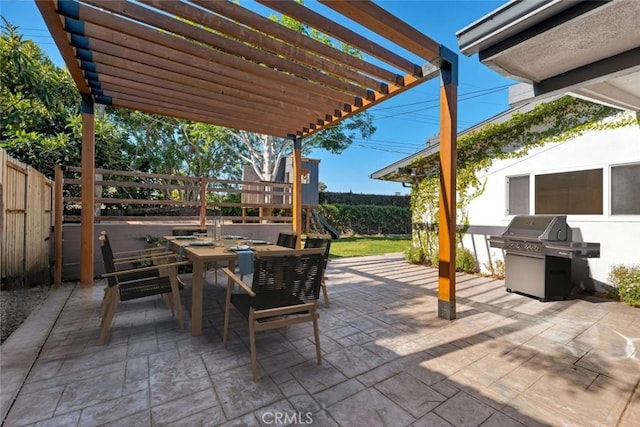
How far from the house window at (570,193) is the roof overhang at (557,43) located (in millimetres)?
1798

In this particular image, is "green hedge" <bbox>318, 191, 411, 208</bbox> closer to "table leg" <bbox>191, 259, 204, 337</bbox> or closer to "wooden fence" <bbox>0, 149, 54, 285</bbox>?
"wooden fence" <bbox>0, 149, 54, 285</bbox>

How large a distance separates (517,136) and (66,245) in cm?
834

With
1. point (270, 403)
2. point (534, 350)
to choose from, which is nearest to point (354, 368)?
point (270, 403)

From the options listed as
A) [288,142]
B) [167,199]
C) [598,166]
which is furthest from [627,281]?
[167,199]

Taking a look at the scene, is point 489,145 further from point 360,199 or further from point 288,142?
Answer: point 360,199

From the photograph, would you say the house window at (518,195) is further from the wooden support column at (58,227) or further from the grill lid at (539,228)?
the wooden support column at (58,227)

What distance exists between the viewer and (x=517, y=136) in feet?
18.3

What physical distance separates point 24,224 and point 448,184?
560 centimetres

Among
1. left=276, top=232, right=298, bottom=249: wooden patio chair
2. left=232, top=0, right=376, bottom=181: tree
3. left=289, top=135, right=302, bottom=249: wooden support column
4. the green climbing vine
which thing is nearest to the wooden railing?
left=289, top=135, right=302, bottom=249: wooden support column

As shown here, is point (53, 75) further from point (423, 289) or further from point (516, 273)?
point (516, 273)

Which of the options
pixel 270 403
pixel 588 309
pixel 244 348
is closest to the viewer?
pixel 270 403

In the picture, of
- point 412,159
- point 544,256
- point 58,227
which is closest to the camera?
point 544,256

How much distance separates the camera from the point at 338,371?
85.6 inches

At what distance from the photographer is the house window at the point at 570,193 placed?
15.2 ft
